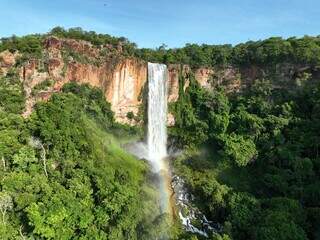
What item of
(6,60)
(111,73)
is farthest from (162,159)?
(6,60)

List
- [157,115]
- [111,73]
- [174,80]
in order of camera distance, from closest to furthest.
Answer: [111,73] → [157,115] → [174,80]

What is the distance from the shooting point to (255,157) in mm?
46531

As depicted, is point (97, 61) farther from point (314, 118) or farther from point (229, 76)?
point (314, 118)

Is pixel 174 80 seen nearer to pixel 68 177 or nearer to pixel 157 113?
pixel 157 113

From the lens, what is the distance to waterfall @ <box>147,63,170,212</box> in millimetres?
48312

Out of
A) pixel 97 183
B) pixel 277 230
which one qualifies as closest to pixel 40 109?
pixel 97 183

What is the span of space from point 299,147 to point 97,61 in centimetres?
1972

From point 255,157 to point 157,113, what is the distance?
1030 cm

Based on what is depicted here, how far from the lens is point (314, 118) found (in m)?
48.1

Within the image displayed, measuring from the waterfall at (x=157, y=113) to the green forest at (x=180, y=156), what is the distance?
40.5 inches

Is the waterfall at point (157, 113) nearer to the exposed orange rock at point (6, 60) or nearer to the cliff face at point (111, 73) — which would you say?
the cliff face at point (111, 73)

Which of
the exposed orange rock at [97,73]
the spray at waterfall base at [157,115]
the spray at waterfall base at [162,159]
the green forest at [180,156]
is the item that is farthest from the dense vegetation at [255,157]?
the exposed orange rock at [97,73]

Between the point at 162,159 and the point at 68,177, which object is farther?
the point at 162,159

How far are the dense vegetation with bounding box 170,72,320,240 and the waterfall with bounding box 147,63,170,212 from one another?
1359mm
